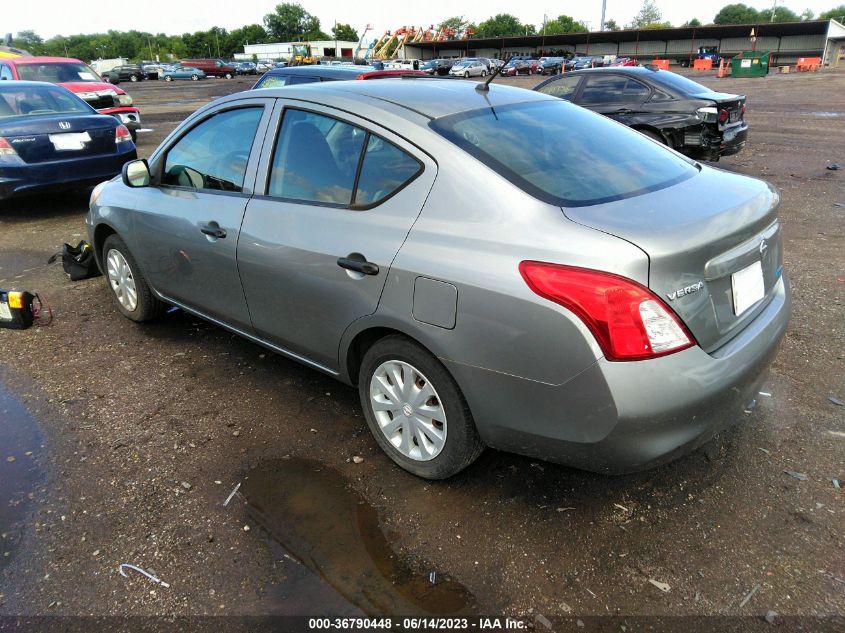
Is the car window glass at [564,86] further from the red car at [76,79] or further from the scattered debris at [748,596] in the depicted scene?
the scattered debris at [748,596]

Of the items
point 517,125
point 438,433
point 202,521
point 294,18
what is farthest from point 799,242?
point 294,18

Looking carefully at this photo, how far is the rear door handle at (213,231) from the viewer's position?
3478 millimetres

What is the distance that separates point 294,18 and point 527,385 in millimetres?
151034

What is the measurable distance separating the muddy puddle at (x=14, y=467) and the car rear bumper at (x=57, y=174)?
4.62 m

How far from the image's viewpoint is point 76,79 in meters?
12.8

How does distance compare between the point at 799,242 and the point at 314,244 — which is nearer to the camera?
the point at 314,244

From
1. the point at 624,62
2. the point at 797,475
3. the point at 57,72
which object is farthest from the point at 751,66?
the point at 797,475

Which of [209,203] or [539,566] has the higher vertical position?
[209,203]

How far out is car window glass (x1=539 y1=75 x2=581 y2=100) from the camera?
10.4m

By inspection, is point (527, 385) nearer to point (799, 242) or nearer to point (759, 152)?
point (799, 242)

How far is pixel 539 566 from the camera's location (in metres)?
2.44

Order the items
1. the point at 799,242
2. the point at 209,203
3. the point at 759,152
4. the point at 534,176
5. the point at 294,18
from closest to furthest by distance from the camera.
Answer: the point at 534,176
the point at 209,203
the point at 799,242
the point at 759,152
the point at 294,18

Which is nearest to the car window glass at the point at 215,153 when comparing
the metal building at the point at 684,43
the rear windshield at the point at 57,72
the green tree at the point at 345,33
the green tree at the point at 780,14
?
the rear windshield at the point at 57,72

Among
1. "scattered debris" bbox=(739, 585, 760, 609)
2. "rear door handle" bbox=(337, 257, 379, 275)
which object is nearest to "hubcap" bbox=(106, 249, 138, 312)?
"rear door handle" bbox=(337, 257, 379, 275)
